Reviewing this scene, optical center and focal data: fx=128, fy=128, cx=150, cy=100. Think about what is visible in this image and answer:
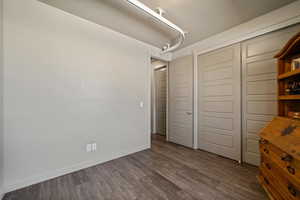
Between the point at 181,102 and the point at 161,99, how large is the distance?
1.27 metres

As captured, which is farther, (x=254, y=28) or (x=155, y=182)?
(x=254, y=28)

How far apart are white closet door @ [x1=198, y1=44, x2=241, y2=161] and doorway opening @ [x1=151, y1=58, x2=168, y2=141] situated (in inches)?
60.6

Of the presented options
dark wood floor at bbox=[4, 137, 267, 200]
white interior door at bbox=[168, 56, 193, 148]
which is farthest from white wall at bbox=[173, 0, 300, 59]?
dark wood floor at bbox=[4, 137, 267, 200]

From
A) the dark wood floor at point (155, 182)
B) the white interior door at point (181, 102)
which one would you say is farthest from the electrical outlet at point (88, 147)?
the white interior door at point (181, 102)

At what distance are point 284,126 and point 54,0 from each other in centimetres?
335

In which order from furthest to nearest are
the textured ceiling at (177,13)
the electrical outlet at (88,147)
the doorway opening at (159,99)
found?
1. the doorway opening at (159,99)
2. the electrical outlet at (88,147)
3. the textured ceiling at (177,13)

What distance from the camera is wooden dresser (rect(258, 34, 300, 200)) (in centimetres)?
111

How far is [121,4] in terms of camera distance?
1.87 metres

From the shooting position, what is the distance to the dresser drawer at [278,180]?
3.57ft

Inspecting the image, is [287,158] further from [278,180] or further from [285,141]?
[278,180]

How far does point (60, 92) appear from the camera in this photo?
1.97 meters

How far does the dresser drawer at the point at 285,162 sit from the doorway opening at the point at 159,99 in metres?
3.01

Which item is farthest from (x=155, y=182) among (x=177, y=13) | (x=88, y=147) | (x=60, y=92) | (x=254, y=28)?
(x=254, y=28)

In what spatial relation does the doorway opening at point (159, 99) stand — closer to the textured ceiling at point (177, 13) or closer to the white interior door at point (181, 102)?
the white interior door at point (181, 102)
